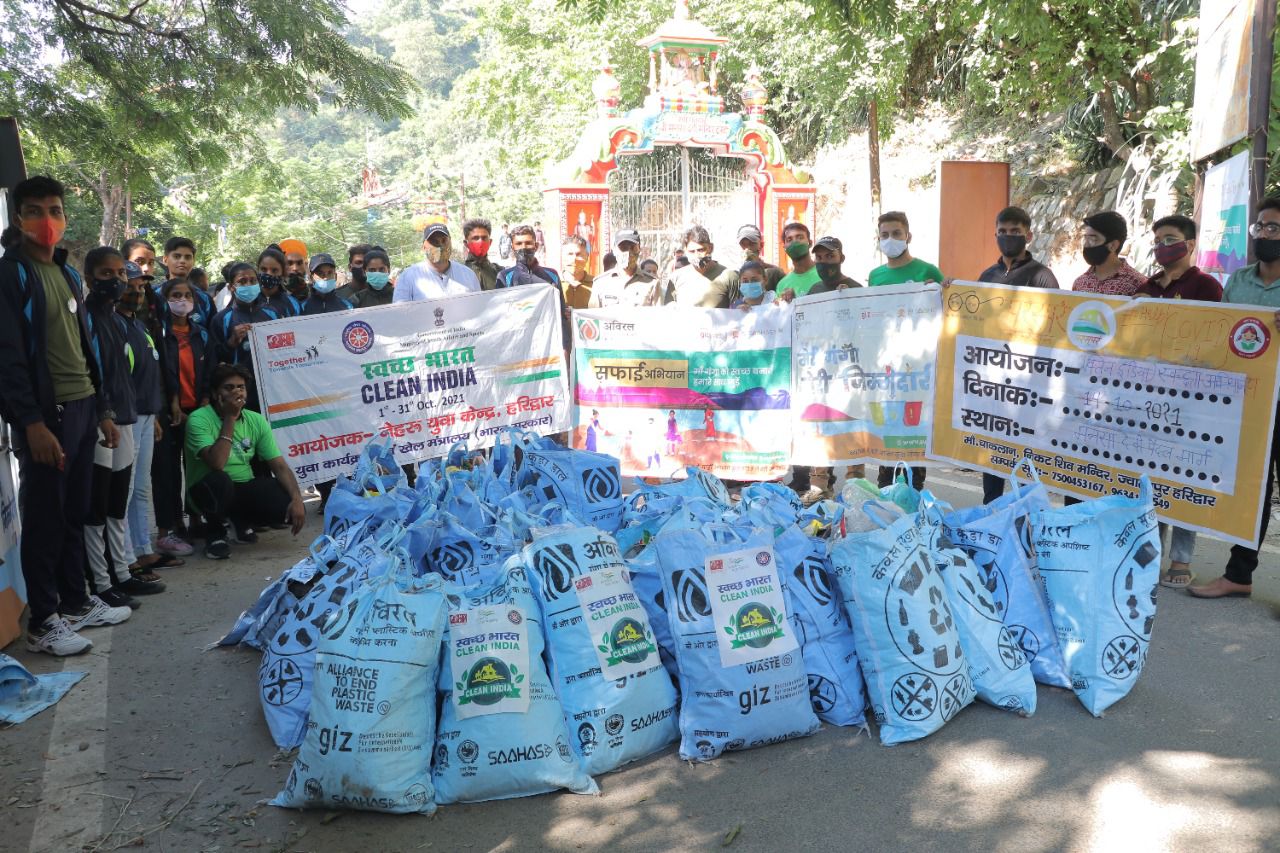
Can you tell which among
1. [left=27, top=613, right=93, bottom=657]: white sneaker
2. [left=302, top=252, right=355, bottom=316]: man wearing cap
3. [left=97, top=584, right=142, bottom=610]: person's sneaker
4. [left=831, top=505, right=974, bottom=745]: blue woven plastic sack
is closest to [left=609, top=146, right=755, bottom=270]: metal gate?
[left=302, top=252, right=355, bottom=316]: man wearing cap

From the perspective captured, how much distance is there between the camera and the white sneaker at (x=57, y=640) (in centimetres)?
479

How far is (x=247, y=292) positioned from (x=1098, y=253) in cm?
529

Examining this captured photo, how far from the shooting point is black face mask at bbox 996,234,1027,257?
5.99 m

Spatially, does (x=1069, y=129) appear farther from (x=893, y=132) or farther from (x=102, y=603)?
(x=102, y=603)

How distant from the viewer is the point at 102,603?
5.30 meters

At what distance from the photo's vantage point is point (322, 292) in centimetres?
773

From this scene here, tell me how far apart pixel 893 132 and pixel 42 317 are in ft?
74.9

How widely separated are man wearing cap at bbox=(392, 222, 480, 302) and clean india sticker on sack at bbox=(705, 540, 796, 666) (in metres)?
4.26

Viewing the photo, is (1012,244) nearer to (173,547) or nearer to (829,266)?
(829,266)

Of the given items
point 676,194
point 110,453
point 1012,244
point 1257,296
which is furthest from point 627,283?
point 676,194

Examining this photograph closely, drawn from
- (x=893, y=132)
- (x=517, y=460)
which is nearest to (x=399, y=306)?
(x=517, y=460)

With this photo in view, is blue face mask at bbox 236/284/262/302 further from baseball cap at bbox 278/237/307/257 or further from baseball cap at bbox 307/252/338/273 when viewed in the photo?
baseball cap at bbox 278/237/307/257

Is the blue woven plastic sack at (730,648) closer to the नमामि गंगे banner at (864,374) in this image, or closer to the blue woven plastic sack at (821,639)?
the blue woven plastic sack at (821,639)

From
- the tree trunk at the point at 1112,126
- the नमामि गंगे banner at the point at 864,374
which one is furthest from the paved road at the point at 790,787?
the tree trunk at the point at 1112,126
